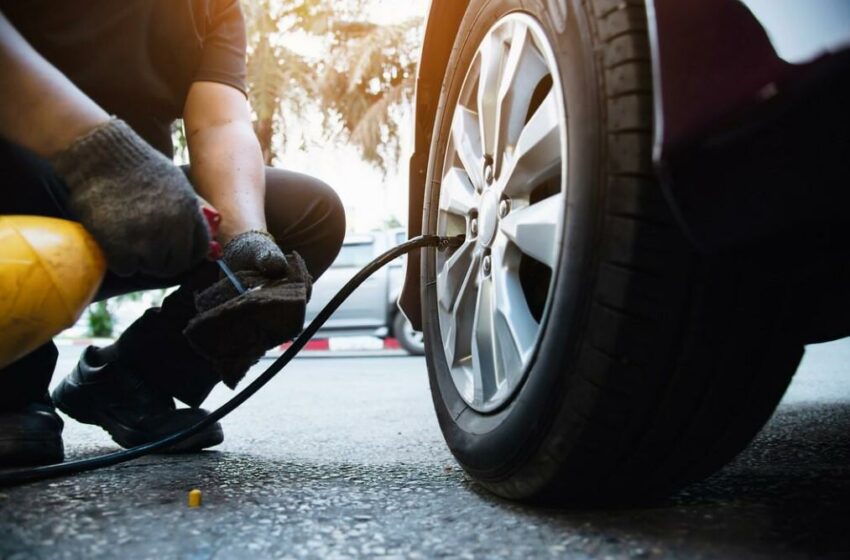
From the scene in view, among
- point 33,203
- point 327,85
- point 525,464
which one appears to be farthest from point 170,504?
point 327,85

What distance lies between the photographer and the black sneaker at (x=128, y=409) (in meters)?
1.67

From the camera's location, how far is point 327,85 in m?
10.5

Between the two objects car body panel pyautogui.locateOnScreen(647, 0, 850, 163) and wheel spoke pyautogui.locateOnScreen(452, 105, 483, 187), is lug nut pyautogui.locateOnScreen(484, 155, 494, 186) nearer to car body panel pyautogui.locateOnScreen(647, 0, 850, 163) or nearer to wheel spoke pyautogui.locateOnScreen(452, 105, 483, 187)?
wheel spoke pyautogui.locateOnScreen(452, 105, 483, 187)

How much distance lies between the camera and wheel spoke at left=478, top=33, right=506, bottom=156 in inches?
50.4

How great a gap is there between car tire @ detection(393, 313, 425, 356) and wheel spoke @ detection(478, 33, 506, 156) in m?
6.28

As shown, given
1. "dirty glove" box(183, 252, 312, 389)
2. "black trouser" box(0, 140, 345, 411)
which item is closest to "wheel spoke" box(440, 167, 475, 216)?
"dirty glove" box(183, 252, 312, 389)

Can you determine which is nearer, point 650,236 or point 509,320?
point 650,236

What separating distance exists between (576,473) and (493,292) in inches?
15.2

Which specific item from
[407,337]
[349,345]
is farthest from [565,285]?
[349,345]

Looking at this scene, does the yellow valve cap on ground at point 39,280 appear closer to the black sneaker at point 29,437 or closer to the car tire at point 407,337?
the black sneaker at point 29,437

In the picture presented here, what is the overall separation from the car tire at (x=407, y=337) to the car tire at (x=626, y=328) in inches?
261

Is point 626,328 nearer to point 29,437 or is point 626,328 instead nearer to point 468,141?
point 468,141

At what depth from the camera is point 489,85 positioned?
1.31 metres

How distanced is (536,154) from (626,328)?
37cm
